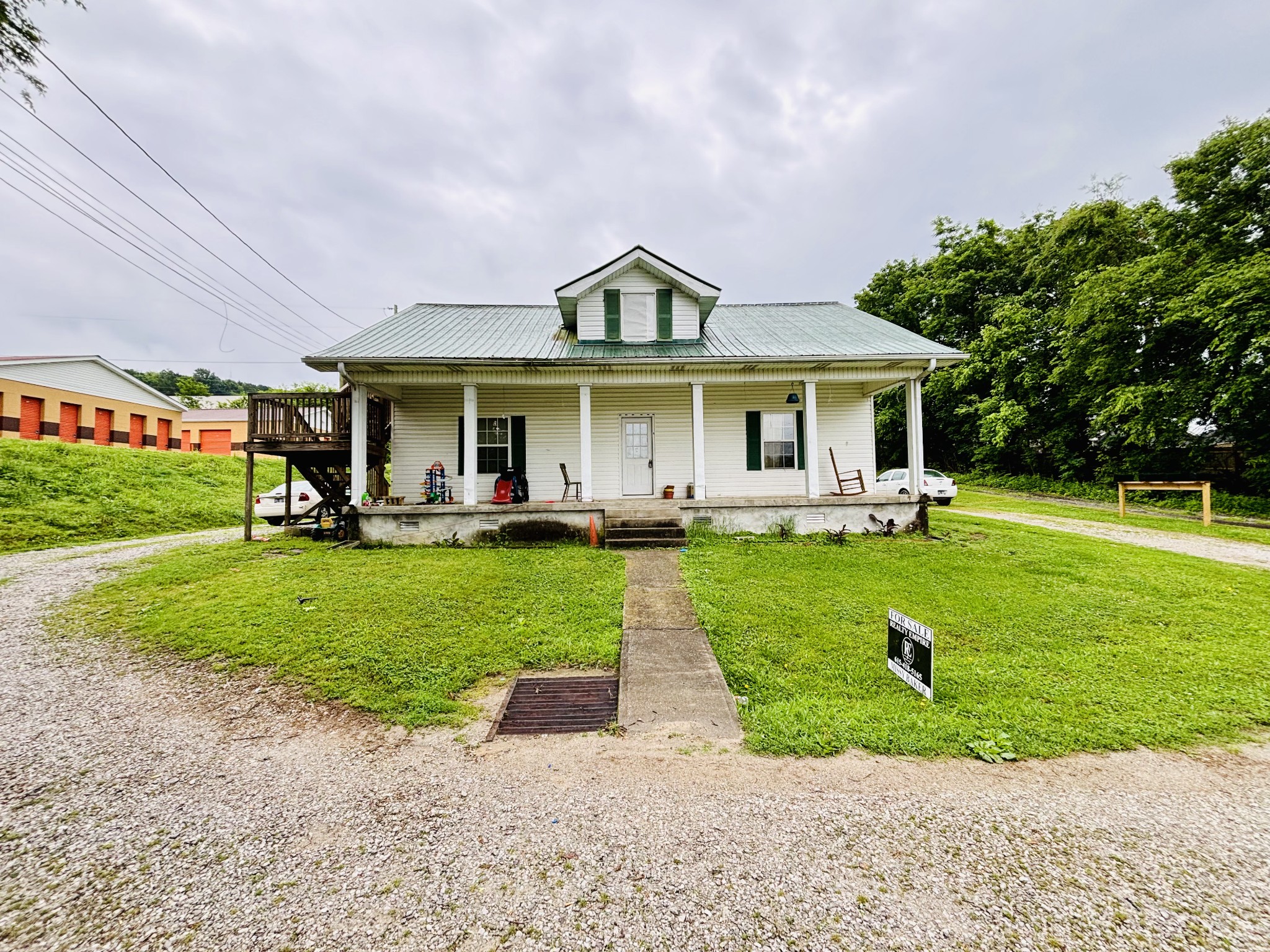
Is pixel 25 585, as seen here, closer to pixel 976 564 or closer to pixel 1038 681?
pixel 1038 681

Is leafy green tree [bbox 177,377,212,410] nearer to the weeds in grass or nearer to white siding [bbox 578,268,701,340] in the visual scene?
white siding [bbox 578,268,701,340]

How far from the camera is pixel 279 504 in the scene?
12.9m

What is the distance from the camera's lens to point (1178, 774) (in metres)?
2.92

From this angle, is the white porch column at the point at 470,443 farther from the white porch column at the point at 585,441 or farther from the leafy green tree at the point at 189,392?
the leafy green tree at the point at 189,392

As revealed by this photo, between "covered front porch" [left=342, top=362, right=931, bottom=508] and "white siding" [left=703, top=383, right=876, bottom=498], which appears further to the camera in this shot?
"white siding" [left=703, top=383, right=876, bottom=498]

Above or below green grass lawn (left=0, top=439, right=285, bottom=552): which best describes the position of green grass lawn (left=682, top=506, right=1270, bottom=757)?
below

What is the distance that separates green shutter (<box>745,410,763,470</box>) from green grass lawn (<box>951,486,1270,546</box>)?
328 inches

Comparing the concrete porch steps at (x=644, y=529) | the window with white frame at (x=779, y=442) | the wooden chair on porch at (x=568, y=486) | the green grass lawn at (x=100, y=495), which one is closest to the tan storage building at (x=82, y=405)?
the green grass lawn at (x=100, y=495)

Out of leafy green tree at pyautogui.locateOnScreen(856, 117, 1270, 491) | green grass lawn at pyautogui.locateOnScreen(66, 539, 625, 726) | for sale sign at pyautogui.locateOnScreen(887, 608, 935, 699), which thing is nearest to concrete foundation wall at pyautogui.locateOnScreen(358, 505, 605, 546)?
green grass lawn at pyautogui.locateOnScreen(66, 539, 625, 726)

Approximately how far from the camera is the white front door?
1163 centimetres

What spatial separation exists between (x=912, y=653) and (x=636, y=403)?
345 inches

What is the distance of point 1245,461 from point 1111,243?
32.4 ft

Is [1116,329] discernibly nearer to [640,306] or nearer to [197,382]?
[640,306]

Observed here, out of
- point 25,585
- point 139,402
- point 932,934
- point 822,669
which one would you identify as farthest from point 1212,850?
point 139,402
